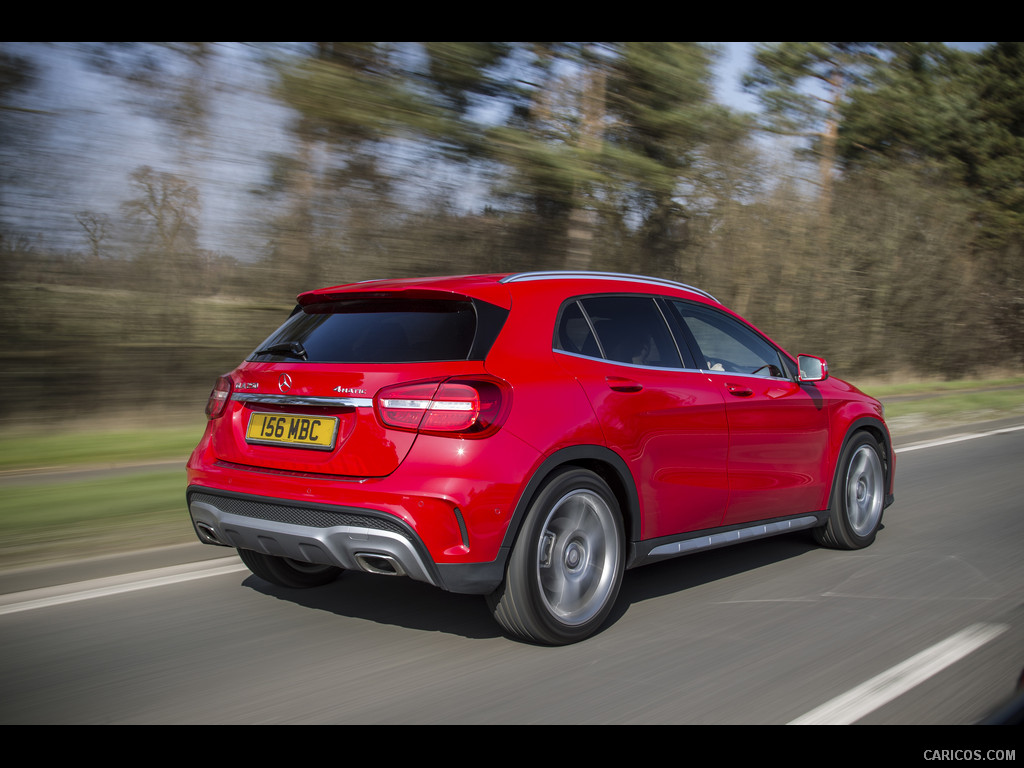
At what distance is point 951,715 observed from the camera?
A: 3404mm

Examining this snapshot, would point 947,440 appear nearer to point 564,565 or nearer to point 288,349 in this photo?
point 564,565

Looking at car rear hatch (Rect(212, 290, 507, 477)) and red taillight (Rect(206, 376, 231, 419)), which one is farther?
red taillight (Rect(206, 376, 231, 419))

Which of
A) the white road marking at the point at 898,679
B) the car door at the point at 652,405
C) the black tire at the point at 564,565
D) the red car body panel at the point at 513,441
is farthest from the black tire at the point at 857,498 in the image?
the black tire at the point at 564,565

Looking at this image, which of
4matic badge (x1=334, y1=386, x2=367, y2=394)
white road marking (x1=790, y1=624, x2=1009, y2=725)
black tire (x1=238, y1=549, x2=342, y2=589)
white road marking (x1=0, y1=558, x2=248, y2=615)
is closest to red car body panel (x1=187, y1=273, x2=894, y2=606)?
4matic badge (x1=334, y1=386, x2=367, y2=394)

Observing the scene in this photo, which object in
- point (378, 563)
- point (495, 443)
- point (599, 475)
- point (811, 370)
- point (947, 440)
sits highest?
point (811, 370)

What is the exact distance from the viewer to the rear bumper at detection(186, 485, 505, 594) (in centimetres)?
374

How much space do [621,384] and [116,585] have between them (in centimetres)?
295

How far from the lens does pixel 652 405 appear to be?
4586 mm

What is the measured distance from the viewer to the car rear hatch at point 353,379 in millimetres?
3840

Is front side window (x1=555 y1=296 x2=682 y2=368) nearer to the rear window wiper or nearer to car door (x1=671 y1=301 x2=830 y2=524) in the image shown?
car door (x1=671 y1=301 x2=830 y2=524)

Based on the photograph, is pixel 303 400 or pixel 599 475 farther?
pixel 599 475

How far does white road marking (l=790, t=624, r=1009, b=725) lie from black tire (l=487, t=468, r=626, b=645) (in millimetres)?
1152

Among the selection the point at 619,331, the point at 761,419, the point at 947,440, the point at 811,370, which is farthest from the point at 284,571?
the point at 947,440

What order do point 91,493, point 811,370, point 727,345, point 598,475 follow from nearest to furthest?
point 598,475 → point 727,345 → point 811,370 → point 91,493
